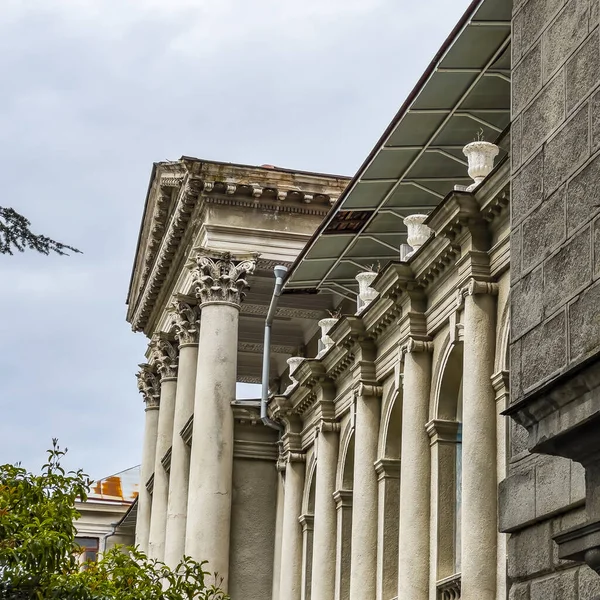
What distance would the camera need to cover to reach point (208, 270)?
36062mm

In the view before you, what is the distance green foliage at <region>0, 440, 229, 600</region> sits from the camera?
19.5 m

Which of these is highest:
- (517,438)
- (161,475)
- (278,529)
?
(161,475)

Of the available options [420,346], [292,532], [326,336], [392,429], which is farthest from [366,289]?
[292,532]

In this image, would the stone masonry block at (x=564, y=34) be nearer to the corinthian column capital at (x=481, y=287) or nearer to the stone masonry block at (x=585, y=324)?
the stone masonry block at (x=585, y=324)

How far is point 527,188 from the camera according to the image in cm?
995

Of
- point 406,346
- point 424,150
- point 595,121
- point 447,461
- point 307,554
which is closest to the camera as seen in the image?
point 595,121

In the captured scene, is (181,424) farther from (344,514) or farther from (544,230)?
(544,230)

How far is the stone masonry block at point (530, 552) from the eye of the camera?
30.0 ft

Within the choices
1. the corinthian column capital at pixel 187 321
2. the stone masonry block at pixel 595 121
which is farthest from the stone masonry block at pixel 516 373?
the corinthian column capital at pixel 187 321

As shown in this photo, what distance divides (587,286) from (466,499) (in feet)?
40.3

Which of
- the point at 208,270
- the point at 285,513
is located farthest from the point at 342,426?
the point at 208,270

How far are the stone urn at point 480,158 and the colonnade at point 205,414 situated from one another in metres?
14.4

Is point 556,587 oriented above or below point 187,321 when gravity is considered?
below

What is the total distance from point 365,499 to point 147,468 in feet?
64.8
